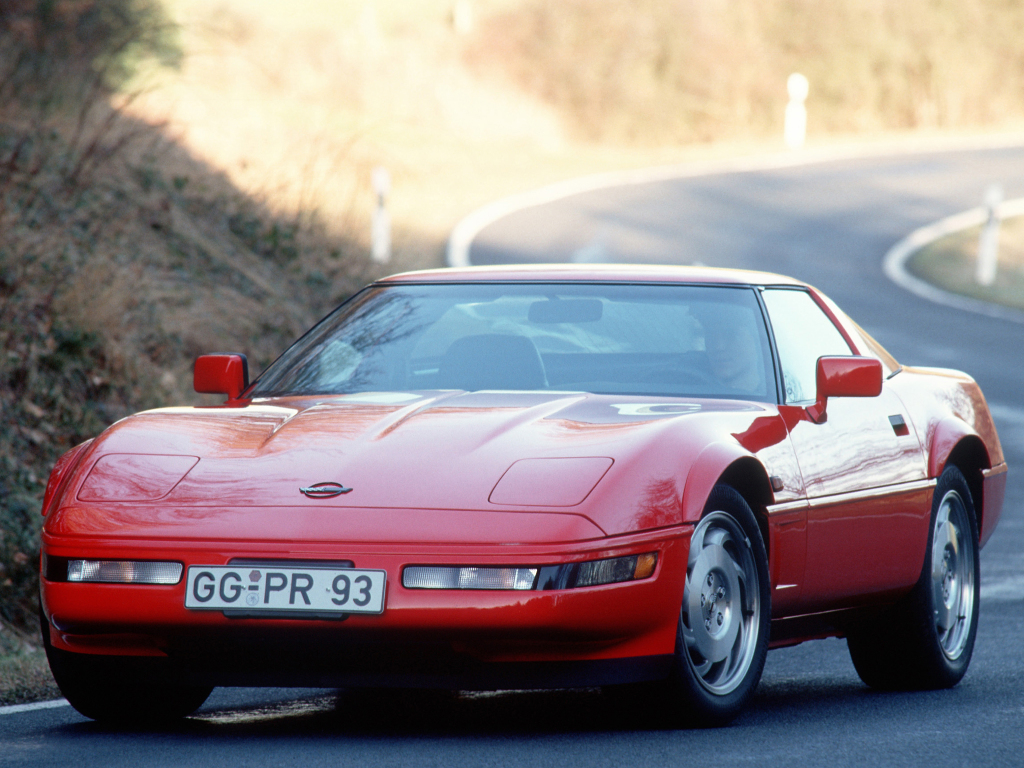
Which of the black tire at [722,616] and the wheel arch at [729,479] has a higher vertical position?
the wheel arch at [729,479]

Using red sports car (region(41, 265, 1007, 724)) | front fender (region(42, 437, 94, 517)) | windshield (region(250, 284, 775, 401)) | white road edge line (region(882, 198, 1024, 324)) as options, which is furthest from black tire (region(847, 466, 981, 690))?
white road edge line (region(882, 198, 1024, 324))

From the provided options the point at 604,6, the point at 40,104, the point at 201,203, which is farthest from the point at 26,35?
the point at 604,6

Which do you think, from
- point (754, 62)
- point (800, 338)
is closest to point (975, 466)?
point (800, 338)

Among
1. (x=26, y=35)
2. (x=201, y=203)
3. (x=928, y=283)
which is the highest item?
(x=26, y=35)

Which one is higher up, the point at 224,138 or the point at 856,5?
the point at 856,5

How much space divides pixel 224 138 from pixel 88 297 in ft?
33.1

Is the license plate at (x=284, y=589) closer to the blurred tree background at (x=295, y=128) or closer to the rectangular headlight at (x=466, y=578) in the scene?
the rectangular headlight at (x=466, y=578)

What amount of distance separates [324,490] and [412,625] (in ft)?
1.51

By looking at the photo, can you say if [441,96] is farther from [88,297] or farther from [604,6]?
[88,297]

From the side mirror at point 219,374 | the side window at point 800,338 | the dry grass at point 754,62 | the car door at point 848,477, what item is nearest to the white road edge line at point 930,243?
the side window at point 800,338

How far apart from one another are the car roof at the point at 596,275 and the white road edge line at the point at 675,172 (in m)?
14.0

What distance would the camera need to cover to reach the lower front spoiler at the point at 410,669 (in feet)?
14.9

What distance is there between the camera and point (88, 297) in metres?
10.2

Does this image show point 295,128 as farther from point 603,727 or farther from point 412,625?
point 412,625
